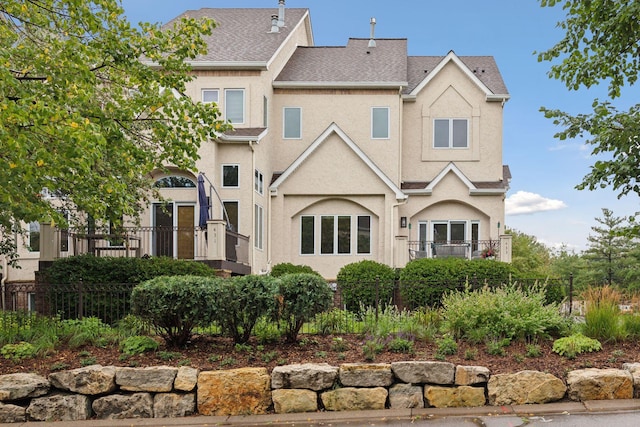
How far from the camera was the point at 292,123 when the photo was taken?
2603cm

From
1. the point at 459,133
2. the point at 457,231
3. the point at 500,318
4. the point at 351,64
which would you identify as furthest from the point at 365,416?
the point at 351,64

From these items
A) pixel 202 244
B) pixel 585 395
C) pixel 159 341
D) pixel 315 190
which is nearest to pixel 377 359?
pixel 585 395

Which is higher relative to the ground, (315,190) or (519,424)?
(315,190)

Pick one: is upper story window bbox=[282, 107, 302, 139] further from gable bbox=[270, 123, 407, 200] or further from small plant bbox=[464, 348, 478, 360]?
small plant bbox=[464, 348, 478, 360]

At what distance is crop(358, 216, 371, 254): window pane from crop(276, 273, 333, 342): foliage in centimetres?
1486

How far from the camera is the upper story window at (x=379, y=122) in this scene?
25906mm

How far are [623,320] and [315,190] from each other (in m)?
15.0

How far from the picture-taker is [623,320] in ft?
34.5

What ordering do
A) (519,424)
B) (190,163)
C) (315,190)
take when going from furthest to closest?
(315,190), (190,163), (519,424)

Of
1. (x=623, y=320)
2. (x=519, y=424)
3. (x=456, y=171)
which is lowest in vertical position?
(x=519, y=424)

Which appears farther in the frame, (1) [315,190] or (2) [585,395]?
(1) [315,190]

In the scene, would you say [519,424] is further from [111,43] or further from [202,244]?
[202,244]

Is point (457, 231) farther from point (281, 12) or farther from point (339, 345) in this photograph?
point (339, 345)

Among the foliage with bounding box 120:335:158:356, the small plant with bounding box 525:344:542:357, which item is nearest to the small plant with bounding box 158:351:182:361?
the foliage with bounding box 120:335:158:356
